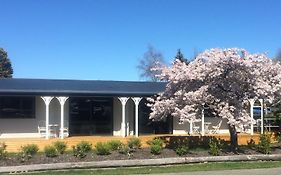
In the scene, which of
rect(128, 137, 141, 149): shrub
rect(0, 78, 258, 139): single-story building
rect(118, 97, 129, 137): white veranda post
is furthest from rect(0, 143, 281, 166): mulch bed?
rect(0, 78, 258, 139): single-story building

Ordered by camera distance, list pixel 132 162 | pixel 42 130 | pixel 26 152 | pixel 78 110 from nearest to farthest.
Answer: pixel 132 162
pixel 26 152
pixel 42 130
pixel 78 110

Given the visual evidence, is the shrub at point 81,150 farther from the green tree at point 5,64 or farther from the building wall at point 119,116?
the green tree at point 5,64

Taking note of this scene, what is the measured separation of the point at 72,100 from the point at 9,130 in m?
3.75

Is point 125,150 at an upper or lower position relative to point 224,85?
lower

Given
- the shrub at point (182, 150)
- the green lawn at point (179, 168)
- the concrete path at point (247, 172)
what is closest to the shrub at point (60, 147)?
the green lawn at point (179, 168)

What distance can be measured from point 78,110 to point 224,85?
10.6 meters

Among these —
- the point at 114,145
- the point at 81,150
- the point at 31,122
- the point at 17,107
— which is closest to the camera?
the point at 81,150

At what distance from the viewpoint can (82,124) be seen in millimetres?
27578

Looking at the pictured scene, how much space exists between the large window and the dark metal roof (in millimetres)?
692

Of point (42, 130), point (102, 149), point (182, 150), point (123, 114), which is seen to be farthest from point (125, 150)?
point (42, 130)

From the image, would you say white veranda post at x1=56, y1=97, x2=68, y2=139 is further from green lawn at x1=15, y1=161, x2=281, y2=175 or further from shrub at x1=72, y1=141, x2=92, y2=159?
green lawn at x1=15, y1=161, x2=281, y2=175

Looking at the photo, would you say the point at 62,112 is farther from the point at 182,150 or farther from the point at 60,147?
the point at 182,150

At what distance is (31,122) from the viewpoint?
86.3 feet

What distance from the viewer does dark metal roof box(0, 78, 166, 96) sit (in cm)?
2502
